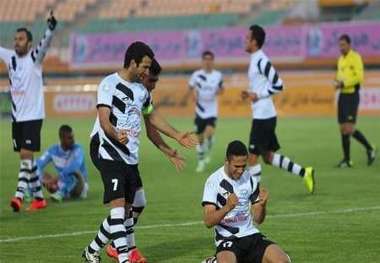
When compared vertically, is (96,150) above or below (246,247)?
above

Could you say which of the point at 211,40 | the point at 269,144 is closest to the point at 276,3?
the point at 211,40

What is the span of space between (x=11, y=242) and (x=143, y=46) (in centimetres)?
330

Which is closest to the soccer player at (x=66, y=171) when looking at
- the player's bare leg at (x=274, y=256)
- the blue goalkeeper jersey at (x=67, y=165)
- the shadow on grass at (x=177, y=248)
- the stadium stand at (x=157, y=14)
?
the blue goalkeeper jersey at (x=67, y=165)

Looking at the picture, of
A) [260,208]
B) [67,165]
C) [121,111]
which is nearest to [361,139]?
[67,165]

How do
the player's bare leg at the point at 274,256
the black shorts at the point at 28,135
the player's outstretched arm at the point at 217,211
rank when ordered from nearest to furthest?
the player's outstretched arm at the point at 217,211, the player's bare leg at the point at 274,256, the black shorts at the point at 28,135

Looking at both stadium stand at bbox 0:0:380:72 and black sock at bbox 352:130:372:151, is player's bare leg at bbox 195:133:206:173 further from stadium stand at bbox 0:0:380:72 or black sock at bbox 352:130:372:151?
stadium stand at bbox 0:0:380:72

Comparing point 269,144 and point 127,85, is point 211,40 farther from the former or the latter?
point 127,85

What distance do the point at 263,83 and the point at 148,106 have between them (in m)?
5.81

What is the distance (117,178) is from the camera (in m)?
10.2

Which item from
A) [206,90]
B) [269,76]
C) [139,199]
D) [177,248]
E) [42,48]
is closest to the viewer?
[139,199]

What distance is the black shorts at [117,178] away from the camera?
10141mm

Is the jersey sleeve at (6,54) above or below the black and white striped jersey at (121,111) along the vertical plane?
above

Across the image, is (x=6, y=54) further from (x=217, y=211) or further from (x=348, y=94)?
(x=348, y=94)

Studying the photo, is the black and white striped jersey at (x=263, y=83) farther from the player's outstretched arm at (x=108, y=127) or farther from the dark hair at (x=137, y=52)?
the player's outstretched arm at (x=108, y=127)
